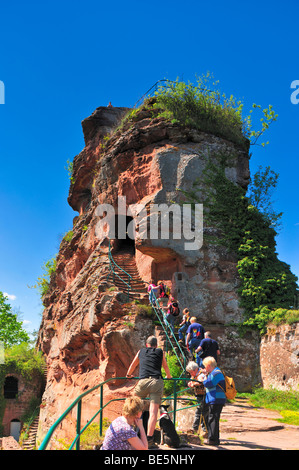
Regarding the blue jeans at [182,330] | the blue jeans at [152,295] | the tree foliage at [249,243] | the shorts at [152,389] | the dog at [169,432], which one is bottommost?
the dog at [169,432]

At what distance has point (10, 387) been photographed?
104ft

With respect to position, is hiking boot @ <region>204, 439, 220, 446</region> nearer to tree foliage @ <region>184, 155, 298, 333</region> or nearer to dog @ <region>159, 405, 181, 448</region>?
dog @ <region>159, 405, 181, 448</region>

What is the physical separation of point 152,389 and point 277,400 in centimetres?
703

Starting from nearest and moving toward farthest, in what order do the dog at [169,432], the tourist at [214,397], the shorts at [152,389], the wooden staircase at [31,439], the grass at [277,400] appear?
the dog at [169,432] → the shorts at [152,389] → the tourist at [214,397] → the grass at [277,400] → the wooden staircase at [31,439]

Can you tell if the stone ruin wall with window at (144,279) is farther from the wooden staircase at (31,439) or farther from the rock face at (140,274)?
the wooden staircase at (31,439)

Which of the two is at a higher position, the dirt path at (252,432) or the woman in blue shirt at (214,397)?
the woman in blue shirt at (214,397)

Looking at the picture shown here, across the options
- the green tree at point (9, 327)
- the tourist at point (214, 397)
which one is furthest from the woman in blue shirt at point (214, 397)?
the green tree at point (9, 327)

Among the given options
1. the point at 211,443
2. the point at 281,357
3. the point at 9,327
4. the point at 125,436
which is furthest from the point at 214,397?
the point at 9,327

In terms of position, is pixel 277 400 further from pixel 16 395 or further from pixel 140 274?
pixel 16 395

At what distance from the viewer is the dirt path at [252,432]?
7164 mm

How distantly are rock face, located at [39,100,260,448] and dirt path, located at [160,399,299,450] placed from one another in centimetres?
411

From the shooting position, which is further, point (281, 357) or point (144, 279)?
point (144, 279)

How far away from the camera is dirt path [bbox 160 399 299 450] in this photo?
716 cm
